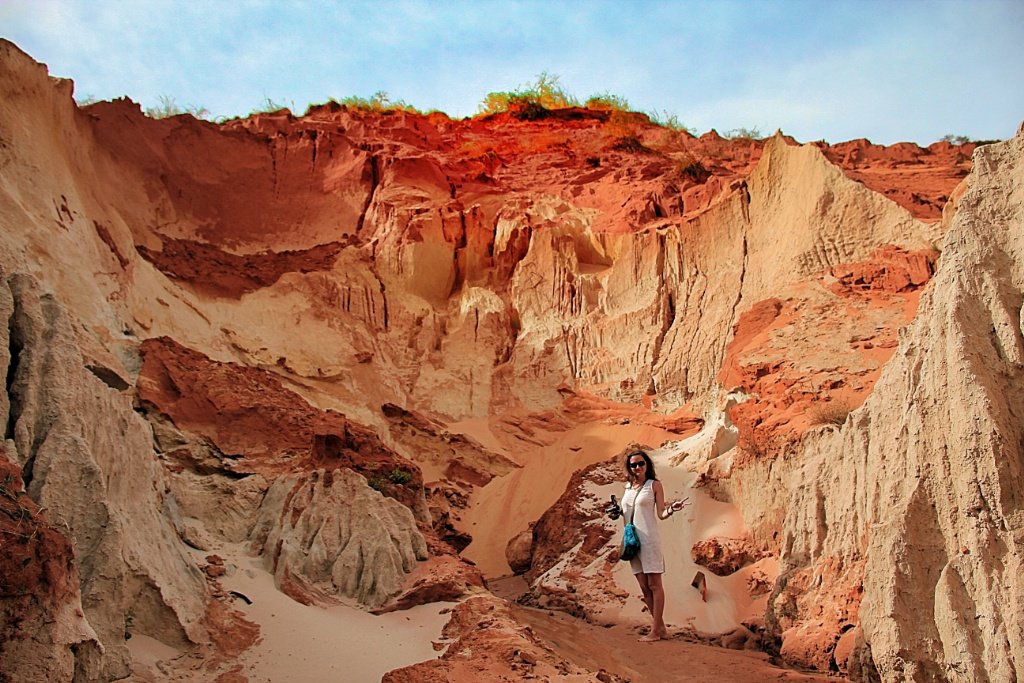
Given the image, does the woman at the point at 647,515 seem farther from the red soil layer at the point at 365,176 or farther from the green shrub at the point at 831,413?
the red soil layer at the point at 365,176

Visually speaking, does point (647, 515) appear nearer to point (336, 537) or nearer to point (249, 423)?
point (336, 537)

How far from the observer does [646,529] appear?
7.80 meters

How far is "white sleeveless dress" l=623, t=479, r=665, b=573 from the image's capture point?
306 inches

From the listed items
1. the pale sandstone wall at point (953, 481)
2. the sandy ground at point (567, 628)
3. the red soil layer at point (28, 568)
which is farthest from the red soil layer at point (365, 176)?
the red soil layer at point (28, 568)

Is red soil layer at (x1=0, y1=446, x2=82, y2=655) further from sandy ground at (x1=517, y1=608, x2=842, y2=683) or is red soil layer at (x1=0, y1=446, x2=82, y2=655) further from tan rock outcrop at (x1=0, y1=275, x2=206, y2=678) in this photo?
sandy ground at (x1=517, y1=608, x2=842, y2=683)

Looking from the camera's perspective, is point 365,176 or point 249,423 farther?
point 365,176

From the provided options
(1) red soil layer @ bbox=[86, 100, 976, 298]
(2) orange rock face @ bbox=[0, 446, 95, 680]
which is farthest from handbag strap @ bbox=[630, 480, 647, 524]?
(1) red soil layer @ bbox=[86, 100, 976, 298]

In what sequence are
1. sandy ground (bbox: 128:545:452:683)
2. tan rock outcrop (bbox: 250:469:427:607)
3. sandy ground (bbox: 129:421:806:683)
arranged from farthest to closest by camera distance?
tan rock outcrop (bbox: 250:469:427:607)
sandy ground (bbox: 129:421:806:683)
sandy ground (bbox: 128:545:452:683)

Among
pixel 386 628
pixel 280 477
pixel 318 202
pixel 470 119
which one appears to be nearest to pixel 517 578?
pixel 280 477

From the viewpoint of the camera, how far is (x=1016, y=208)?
7.62 meters

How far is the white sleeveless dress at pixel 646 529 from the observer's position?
306 inches

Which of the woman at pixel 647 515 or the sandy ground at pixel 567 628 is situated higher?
the woman at pixel 647 515

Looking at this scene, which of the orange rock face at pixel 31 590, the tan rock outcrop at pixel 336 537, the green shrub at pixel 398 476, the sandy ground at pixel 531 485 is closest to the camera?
the orange rock face at pixel 31 590

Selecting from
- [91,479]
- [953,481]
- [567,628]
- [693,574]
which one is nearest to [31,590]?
[91,479]
